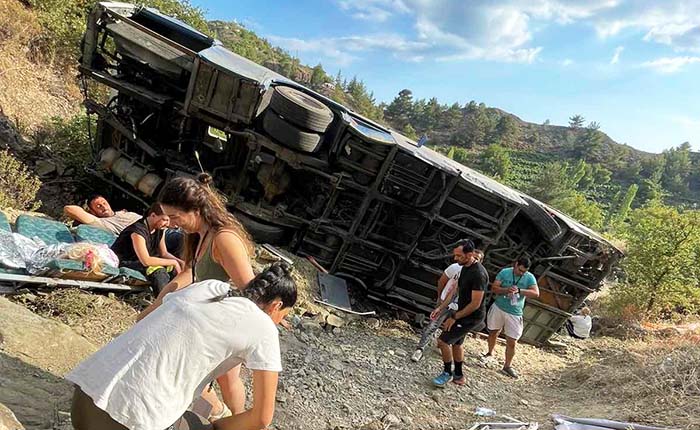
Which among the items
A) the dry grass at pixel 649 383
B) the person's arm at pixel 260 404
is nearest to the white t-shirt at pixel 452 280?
the dry grass at pixel 649 383

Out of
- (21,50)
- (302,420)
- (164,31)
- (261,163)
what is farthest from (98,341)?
(21,50)

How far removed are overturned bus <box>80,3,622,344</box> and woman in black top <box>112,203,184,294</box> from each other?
244cm

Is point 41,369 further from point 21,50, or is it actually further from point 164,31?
point 21,50

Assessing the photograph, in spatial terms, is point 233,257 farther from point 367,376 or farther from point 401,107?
point 401,107

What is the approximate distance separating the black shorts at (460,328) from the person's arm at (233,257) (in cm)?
345

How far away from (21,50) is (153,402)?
13171mm

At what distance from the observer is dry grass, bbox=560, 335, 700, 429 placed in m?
4.94

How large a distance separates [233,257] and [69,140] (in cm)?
912

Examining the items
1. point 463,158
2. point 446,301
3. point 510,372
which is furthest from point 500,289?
point 463,158

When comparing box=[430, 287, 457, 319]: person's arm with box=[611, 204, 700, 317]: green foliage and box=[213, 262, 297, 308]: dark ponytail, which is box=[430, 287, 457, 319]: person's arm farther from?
box=[611, 204, 700, 317]: green foliage

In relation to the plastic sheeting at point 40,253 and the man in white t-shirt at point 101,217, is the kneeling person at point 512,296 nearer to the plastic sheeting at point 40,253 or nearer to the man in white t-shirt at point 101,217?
the plastic sheeting at point 40,253

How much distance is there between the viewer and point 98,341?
4012mm

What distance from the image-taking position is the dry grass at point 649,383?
4.94 metres

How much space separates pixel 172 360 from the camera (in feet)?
5.84
